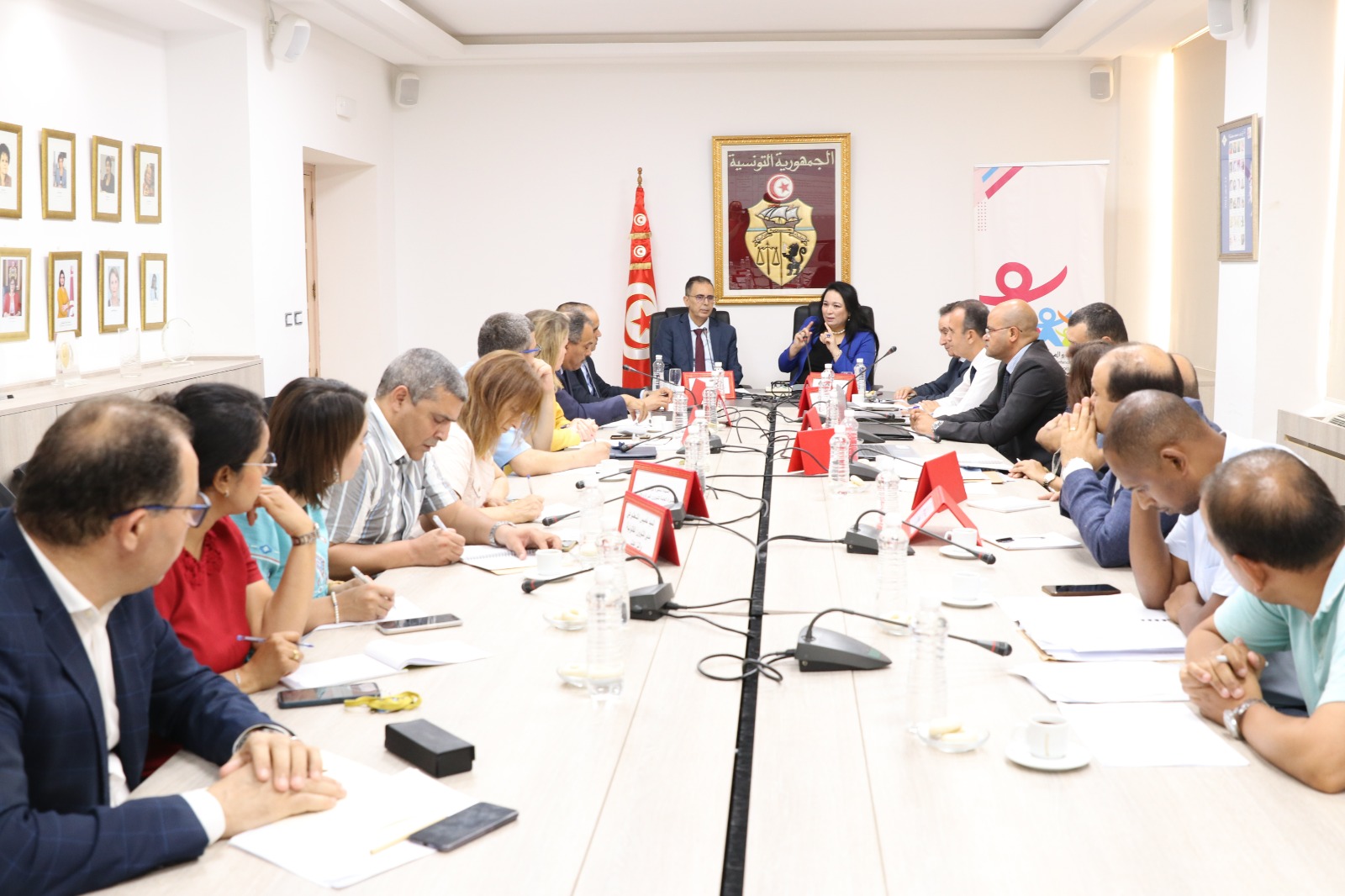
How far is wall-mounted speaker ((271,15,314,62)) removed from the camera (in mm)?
6160

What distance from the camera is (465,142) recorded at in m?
8.39

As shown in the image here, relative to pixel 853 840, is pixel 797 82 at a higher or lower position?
higher

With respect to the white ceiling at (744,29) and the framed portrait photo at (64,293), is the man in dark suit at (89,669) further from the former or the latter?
the white ceiling at (744,29)

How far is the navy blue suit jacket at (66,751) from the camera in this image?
4.18 ft

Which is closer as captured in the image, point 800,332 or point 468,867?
point 468,867

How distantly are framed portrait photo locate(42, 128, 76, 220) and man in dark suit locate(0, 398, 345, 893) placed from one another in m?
4.08

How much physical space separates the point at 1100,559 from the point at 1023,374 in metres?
2.25

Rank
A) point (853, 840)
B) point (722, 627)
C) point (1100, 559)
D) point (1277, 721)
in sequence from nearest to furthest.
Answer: point (853, 840), point (1277, 721), point (722, 627), point (1100, 559)

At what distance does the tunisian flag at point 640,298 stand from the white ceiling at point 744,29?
1.01 meters

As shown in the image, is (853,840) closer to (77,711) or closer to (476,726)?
→ (476,726)

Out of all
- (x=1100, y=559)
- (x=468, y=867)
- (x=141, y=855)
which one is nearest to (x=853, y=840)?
(x=468, y=867)

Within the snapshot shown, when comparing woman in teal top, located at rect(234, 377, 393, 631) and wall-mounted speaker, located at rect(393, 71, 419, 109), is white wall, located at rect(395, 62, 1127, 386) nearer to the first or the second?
wall-mounted speaker, located at rect(393, 71, 419, 109)

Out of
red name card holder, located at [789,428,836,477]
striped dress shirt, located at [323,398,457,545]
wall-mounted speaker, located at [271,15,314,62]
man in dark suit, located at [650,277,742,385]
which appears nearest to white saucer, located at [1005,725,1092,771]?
striped dress shirt, located at [323,398,457,545]

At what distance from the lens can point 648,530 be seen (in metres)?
2.83
